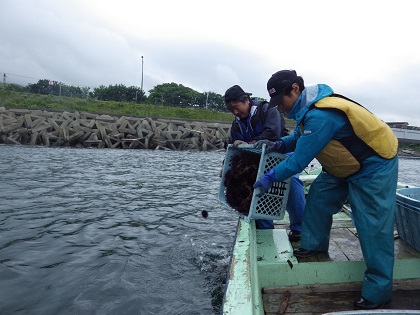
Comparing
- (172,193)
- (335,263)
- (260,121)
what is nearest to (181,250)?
(260,121)

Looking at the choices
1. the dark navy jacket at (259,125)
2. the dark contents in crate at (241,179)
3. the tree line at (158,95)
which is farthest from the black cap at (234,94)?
the tree line at (158,95)

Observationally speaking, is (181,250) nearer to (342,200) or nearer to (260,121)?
(260,121)

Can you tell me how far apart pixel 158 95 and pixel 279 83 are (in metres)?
57.9

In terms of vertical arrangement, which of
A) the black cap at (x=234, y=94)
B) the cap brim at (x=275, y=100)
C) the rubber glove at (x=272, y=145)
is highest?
the black cap at (x=234, y=94)

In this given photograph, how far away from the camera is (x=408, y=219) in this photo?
10.7 feet

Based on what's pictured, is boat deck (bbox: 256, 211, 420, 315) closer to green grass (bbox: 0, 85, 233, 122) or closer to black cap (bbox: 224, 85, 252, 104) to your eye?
black cap (bbox: 224, 85, 252, 104)

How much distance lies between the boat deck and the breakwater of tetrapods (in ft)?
68.1

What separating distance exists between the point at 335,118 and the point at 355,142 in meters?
0.28

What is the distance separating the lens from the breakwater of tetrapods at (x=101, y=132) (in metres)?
21.2

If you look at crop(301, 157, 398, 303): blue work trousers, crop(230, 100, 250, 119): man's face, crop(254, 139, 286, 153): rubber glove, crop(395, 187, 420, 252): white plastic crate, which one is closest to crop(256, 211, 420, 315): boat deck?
crop(395, 187, 420, 252): white plastic crate

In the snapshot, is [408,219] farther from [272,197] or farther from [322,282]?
[272,197]

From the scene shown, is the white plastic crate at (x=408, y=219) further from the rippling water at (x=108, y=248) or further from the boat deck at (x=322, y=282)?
the rippling water at (x=108, y=248)

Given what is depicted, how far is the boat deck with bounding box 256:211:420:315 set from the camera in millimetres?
2684

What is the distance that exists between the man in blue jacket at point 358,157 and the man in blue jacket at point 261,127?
41.9 inches
